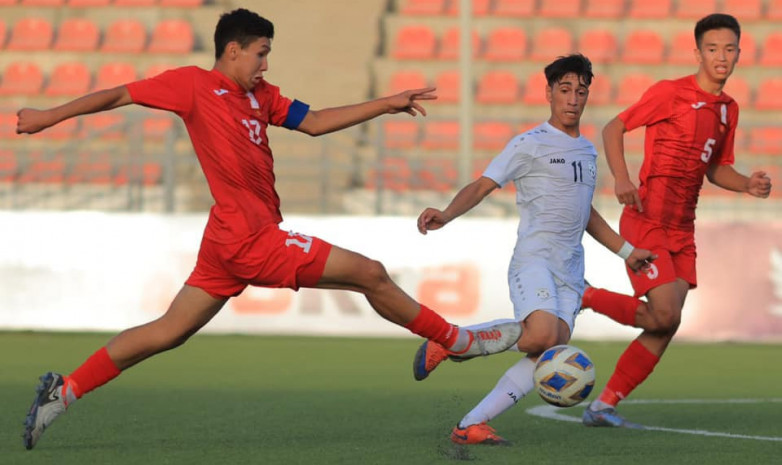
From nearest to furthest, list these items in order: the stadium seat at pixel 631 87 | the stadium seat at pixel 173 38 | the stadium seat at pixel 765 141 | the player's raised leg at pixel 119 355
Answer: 1. the player's raised leg at pixel 119 355
2. the stadium seat at pixel 765 141
3. the stadium seat at pixel 631 87
4. the stadium seat at pixel 173 38

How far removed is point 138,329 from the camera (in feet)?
20.5

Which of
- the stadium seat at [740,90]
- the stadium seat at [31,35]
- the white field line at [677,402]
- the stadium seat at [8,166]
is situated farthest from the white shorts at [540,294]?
the stadium seat at [31,35]

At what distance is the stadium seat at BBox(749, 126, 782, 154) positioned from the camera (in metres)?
18.3

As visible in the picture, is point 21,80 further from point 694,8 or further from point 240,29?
point 240,29

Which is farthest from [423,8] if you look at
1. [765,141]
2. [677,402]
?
[677,402]

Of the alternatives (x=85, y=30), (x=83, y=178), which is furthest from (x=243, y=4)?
(x=83, y=178)

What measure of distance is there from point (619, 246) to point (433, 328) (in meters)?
1.21

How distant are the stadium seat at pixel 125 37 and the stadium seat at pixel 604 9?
23.4 ft

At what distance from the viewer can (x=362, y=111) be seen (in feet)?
20.9

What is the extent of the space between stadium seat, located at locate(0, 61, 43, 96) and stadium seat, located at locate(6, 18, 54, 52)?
1.79ft

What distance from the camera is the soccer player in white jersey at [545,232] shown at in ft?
20.9

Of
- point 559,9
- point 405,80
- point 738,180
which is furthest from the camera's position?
point 559,9

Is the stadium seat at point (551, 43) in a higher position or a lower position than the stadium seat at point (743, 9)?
lower

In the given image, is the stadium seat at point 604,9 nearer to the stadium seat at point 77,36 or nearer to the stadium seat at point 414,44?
the stadium seat at point 414,44
